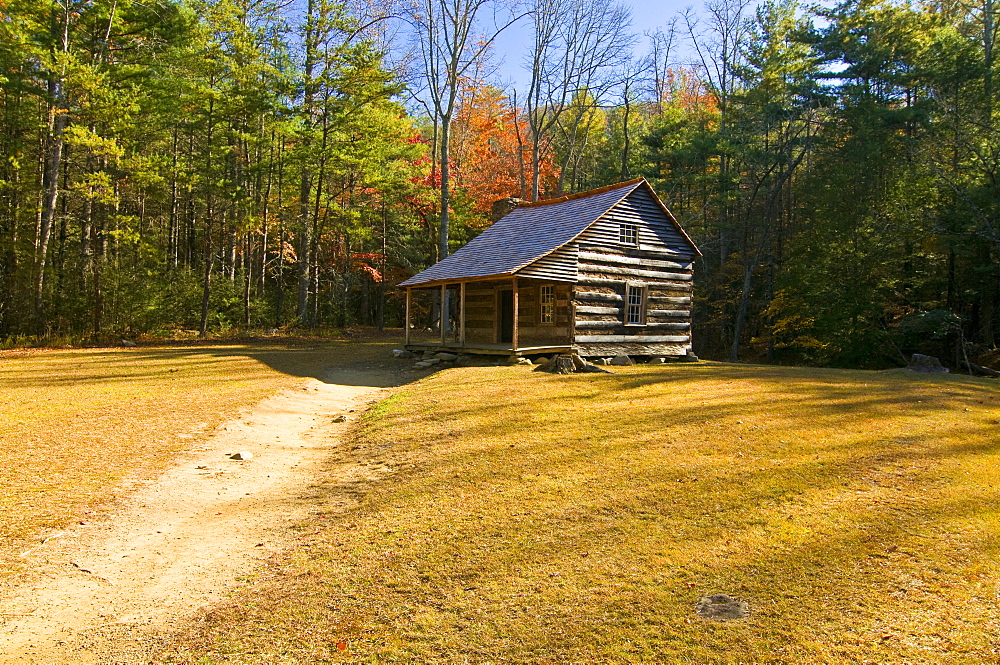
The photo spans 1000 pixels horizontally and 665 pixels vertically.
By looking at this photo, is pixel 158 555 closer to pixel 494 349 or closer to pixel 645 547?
pixel 645 547

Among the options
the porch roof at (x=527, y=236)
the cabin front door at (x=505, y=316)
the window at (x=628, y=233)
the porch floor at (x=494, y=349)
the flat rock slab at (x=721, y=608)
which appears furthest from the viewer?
the cabin front door at (x=505, y=316)

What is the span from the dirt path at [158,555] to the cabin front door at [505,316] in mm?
13527

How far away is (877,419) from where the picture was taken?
8.40m

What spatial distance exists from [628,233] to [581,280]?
2.86m

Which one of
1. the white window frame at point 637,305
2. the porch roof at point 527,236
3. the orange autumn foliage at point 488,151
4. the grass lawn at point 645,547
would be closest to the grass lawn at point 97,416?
the grass lawn at point 645,547

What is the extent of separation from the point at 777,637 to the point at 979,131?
26819mm

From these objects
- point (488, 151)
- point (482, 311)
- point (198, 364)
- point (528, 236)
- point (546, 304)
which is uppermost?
point (488, 151)

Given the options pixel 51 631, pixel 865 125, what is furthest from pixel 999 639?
pixel 865 125

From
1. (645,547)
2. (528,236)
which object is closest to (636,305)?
(528,236)

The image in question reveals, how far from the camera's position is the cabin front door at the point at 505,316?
21.6 m

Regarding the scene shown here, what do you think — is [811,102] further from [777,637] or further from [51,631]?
[51,631]

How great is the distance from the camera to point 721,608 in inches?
145

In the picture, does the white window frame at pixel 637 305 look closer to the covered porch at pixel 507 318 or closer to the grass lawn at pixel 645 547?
the covered porch at pixel 507 318

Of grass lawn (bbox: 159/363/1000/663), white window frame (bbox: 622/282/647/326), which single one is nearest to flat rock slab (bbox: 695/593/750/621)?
grass lawn (bbox: 159/363/1000/663)
